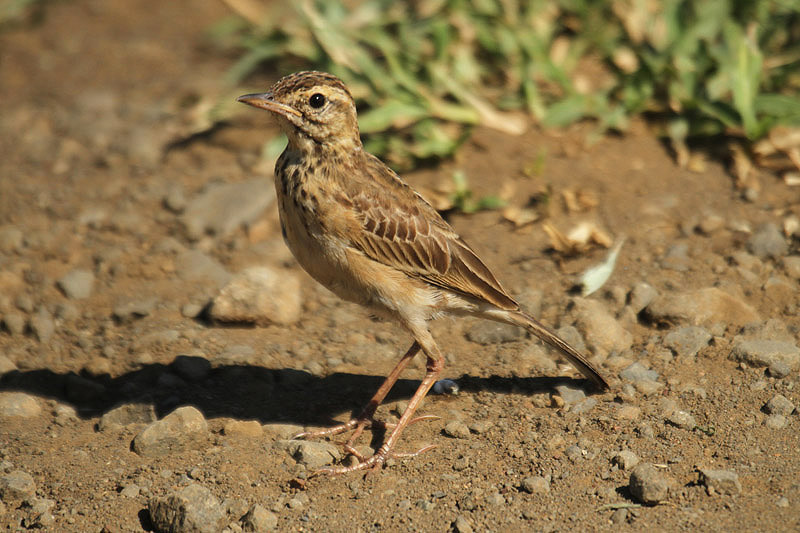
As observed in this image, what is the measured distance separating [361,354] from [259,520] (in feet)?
6.12

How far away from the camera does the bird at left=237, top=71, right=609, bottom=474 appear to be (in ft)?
17.5

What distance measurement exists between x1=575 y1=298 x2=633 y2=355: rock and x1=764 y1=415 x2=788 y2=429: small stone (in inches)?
44.0

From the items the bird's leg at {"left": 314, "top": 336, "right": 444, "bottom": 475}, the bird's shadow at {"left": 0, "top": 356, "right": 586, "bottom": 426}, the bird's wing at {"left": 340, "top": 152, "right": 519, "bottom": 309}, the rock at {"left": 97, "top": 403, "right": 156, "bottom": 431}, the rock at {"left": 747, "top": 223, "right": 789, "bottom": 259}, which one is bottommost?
the bird's shadow at {"left": 0, "top": 356, "right": 586, "bottom": 426}

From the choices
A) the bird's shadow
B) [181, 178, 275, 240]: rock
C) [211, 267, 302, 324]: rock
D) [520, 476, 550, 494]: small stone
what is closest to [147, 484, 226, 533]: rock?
the bird's shadow

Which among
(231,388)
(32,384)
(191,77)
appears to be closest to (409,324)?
(231,388)

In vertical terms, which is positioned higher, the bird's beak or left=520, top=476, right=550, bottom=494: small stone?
the bird's beak

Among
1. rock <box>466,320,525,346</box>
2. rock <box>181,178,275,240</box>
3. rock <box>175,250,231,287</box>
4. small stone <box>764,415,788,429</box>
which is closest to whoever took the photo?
small stone <box>764,415,788,429</box>

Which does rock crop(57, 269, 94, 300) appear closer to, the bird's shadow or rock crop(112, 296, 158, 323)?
rock crop(112, 296, 158, 323)

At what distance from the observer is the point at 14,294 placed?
7062 mm

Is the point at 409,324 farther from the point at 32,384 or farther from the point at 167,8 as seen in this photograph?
the point at 167,8

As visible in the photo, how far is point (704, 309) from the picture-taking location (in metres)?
6.13

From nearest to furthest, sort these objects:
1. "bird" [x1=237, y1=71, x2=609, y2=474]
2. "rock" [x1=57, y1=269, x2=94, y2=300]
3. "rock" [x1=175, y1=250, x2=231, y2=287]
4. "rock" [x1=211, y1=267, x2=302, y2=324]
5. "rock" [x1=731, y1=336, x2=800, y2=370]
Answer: "bird" [x1=237, y1=71, x2=609, y2=474] < "rock" [x1=731, y1=336, x2=800, y2=370] < "rock" [x1=211, y1=267, x2=302, y2=324] < "rock" [x1=57, y1=269, x2=94, y2=300] < "rock" [x1=175, y1=250, x2=231, y2=287]

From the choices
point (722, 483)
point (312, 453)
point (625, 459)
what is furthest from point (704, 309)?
point (312, 453)

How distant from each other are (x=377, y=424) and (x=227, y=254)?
244 cm
